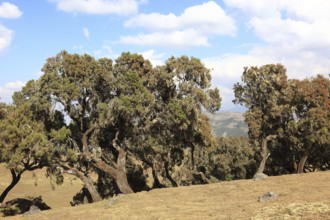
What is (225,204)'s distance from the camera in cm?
2159

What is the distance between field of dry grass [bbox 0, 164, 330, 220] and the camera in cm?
1722

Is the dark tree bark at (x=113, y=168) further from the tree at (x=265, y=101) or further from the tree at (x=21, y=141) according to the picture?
the tree at (x=265, y=101)

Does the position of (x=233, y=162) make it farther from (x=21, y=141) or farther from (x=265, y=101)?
(x=21, y=141)

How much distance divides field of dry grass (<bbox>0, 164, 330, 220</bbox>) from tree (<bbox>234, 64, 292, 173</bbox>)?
1366 cm

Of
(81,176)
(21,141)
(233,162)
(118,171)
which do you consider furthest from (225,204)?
(233,162)

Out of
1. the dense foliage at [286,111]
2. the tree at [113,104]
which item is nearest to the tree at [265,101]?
the dense foliage at [286,111]

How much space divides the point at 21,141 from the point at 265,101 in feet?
92.3

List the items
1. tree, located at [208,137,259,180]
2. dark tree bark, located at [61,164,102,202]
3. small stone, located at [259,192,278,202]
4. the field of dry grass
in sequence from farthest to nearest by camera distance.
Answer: tree, located at [208,137,259,180] → dark tree bark, located at [61,164,102,202] → small stone, located at [259,192,278,202] → the field of dry grass

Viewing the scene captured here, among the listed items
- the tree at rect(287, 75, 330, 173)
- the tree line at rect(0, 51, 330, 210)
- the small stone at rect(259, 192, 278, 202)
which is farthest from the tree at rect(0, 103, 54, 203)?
the tree at rect(287, 75, 330, 173)

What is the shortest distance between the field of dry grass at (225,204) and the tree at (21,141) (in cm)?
506

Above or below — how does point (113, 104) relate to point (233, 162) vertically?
above

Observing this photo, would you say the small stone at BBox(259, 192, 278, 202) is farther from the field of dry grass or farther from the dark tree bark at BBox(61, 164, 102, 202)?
the dark tree bark at BBox(61, 164, 102, 202)

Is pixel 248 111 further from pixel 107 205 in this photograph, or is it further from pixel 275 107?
pixel 107 205

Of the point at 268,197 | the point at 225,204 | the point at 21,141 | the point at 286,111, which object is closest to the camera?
the point at 268,197
